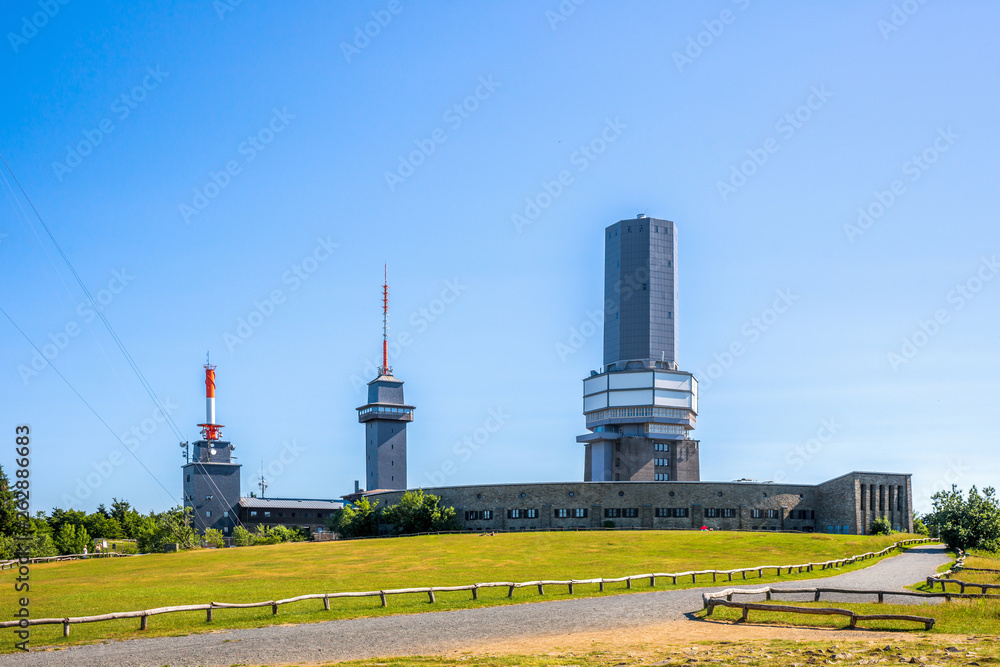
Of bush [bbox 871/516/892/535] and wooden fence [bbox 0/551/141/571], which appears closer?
wooden fence [bbox 0/551/141/571]

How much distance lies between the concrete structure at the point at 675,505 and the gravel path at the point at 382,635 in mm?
59196

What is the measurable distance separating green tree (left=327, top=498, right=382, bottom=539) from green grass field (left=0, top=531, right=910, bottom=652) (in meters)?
15.5

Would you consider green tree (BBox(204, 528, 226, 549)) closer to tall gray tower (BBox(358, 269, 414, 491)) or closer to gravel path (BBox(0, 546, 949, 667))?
tall gray tower (BBox(358, 269, 414, 491))

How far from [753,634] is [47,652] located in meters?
19.1

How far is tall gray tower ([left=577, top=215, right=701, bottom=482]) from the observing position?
131250 mm

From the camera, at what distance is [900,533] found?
8888 cm

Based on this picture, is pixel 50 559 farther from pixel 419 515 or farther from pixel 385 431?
pixel 385 431

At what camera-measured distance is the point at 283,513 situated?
440 ft

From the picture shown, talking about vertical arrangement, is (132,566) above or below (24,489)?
below

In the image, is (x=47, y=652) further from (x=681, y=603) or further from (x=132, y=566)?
(x=132, y=566)

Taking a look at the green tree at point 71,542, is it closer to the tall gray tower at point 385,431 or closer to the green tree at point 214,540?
the green tree at point 214,540

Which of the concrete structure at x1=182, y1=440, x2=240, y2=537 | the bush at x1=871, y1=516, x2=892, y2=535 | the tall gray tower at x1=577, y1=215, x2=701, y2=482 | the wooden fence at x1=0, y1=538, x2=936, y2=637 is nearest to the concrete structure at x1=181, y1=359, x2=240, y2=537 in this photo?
the concrete structure at x1=182, y1=440, x2=240, y2=537

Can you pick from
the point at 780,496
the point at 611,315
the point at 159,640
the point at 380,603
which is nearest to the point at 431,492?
the point at 780,496

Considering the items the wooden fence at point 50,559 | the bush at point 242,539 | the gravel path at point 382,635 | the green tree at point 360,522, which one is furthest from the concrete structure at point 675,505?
the gravel path at point 382,635
